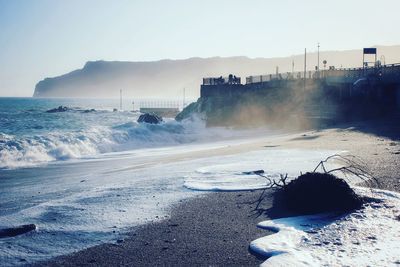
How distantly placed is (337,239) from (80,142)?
19.9 meters

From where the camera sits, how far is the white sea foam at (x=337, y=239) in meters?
4.84

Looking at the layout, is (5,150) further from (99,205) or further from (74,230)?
(74,230)

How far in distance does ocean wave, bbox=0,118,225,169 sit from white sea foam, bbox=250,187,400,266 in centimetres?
1348

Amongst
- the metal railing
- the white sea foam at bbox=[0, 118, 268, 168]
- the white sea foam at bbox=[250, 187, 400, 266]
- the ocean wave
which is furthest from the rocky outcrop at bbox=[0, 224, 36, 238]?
the metal railing

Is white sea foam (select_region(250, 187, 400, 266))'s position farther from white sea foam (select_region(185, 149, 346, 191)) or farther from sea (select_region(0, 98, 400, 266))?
white sea foam (select_region(185, 149, 346, 191))

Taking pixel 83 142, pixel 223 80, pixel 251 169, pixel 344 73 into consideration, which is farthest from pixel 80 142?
pixel 223 80

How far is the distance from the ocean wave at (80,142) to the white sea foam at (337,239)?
1348 centimetres

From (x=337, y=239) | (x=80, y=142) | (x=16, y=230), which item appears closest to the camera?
(x=337, y=239)

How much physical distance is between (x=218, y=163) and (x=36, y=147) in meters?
12.1

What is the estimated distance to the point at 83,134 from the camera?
25422mm

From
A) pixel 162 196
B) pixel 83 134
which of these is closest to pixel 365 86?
pixel 83 134

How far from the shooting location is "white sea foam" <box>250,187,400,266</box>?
4844 mm

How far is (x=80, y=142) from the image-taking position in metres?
23.5

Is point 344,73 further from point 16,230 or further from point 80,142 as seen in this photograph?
point 16,230
